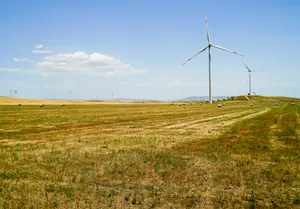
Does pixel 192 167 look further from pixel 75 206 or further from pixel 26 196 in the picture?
pixel 26 196

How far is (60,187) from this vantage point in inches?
481

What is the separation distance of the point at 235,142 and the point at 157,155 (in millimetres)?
8722

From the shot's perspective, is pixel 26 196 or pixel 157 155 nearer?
pixel 26 196

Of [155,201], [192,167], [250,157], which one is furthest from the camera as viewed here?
[250,157]

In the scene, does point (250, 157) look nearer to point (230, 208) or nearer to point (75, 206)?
point (230, 208)

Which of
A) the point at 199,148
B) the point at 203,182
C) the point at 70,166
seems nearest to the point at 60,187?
the point at 70,166

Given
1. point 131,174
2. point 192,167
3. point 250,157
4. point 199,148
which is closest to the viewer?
point 131,174

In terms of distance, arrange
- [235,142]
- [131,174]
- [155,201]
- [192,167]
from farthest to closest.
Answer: [235,142] < [192,167] < [131,174] < [155,201]

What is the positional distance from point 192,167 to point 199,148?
5756 mm

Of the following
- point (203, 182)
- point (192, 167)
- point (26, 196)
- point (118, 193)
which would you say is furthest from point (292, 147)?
point (26, 196)

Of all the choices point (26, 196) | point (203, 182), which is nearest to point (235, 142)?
point (203, 182)

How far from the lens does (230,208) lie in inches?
398

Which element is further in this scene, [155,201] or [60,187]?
[60,187]

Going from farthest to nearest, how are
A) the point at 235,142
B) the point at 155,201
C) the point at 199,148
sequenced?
1. the point at 235,142
2. the point at 199,148
3. the point at 155,201
